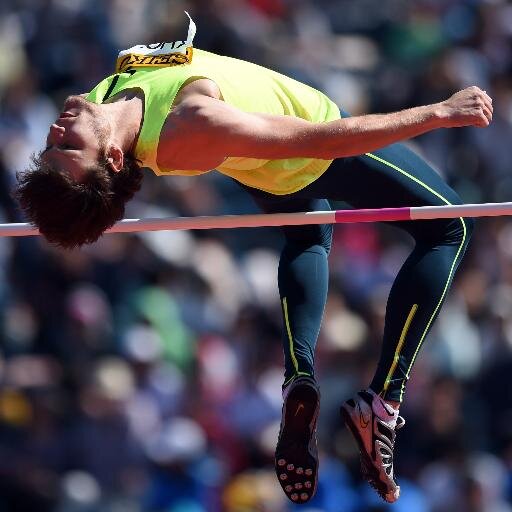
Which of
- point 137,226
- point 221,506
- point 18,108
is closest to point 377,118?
point 137,226

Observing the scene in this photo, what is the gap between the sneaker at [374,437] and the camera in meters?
5.97

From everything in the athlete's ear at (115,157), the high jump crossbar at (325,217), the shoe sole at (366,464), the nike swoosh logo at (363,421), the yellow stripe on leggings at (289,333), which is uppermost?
the athlete's ear at (115,157)

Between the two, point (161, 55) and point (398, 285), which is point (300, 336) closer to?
point (398, 285)

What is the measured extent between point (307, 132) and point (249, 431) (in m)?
4.17

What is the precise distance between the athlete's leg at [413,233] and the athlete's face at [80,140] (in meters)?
0.94

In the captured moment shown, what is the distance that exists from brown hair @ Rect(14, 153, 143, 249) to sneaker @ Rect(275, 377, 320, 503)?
1.04m

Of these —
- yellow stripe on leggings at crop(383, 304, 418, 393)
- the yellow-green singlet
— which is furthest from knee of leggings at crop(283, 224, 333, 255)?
yellow stripe on leggings at crop(383, 304, 418, 393)

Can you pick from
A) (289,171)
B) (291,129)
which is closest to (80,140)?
(291,129)

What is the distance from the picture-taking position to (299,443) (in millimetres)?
5887

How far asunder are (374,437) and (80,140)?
1678 mm

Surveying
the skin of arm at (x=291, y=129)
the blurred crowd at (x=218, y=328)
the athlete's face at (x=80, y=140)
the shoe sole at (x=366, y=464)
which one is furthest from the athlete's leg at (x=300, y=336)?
the blurred crowd at (x=218, y=328)

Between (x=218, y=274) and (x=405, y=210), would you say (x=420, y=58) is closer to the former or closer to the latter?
(x=218, y=274)

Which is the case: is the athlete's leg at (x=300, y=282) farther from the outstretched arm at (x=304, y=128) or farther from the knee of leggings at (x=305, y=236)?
the outstretched arm at (x=304, y=128)

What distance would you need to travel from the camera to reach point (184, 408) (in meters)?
9.35
